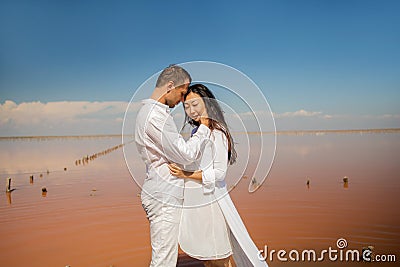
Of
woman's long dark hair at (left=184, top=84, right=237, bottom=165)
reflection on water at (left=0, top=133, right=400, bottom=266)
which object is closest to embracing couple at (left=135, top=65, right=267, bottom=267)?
woman's long dark hair at (left=184, top=84, right=237, bottom=165)

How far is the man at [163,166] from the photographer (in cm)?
232

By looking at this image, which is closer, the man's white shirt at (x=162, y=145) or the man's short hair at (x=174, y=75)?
the man's white shirt at (x=162, y=145)

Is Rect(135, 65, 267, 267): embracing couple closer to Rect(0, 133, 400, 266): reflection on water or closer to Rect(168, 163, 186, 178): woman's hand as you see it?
Rect(168, 163, 186, 178): woman's hand

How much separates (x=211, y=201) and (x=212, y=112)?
0.61 m

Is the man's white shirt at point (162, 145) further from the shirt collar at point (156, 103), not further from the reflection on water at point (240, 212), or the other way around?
the reflection on water at point (240, 212)

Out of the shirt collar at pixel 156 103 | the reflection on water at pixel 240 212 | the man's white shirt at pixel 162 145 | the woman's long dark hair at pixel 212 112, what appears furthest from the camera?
the reflection on water at pixel 240 212

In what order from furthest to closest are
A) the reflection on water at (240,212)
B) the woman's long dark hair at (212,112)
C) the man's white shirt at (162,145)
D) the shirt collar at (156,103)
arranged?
the reflection on water at (240,212)
the woman's long dark hair at (212,112)
the shirt collar at (156,103)
the man's white shirt at (162,145)

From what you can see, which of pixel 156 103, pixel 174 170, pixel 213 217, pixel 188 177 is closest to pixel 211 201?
pixel 213 217

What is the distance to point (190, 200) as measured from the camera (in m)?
2.58

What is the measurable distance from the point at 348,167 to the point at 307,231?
7389 millimetres

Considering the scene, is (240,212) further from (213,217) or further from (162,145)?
(162,145)

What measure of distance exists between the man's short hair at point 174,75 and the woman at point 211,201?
132 mm

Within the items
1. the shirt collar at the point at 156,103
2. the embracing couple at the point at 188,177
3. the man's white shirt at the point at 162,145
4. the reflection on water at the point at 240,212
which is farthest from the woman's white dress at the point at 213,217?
the shirt collar at the point at 156,103

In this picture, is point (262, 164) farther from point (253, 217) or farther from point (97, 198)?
point (97, 198)
